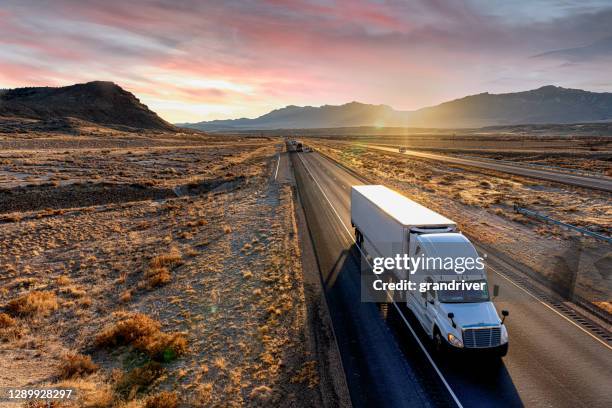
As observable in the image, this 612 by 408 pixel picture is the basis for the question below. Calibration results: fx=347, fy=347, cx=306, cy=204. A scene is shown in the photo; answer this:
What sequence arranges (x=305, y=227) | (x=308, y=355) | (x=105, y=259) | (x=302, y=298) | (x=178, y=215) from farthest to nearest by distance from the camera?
(x=178, y=215), (x=305, y=227), (x=105, y=259), (x=302, y=298), (x=308, y=355)

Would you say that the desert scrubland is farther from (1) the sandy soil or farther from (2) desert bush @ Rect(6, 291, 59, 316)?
(1) the sandy soil

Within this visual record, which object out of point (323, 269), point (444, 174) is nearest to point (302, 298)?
point (323, 269)

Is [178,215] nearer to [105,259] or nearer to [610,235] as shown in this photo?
[105,259]

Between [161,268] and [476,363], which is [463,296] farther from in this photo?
[161,268]

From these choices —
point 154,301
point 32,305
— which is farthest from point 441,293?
point 32,305

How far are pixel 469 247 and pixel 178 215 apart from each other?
89.8 ft

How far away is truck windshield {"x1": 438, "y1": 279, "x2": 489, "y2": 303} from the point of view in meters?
12.0

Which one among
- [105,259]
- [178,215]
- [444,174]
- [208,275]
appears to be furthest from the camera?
[444,174]

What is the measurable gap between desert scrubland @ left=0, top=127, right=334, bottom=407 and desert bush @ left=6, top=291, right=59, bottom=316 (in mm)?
62

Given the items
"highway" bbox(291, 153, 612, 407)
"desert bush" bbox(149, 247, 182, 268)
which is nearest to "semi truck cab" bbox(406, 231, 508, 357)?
"highway" bbox(291, 153, 612, 407)

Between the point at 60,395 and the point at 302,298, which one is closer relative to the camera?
the point at 60,395

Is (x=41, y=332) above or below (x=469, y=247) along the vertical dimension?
below

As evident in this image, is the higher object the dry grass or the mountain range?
the mountain range

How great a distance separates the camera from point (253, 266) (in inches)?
811
